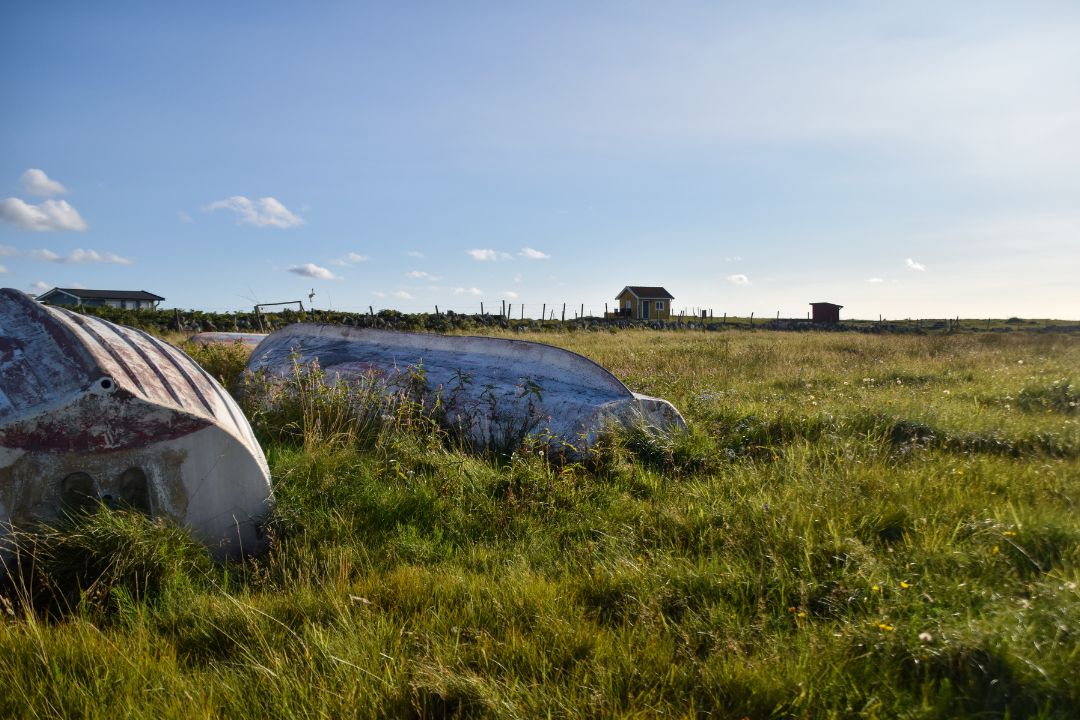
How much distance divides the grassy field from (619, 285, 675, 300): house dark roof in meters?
58.1

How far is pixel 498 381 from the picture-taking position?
18.4ft

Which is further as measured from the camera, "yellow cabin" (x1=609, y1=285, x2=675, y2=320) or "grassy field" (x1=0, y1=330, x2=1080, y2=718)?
"yellow cabin" (x1=609, y1=285, x2=675, y2=320)

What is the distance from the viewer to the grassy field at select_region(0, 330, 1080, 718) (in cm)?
201

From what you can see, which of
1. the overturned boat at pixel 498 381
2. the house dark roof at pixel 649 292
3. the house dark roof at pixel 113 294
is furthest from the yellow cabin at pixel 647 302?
the overturned boat at pixel 498 381

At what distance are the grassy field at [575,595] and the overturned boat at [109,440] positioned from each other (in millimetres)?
179

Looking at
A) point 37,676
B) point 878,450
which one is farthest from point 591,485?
point 37,676

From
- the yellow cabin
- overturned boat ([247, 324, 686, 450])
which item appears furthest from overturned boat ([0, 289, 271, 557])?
the yellow cabin

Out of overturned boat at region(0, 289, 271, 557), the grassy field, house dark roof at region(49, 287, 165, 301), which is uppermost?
house dark roof at region(49, 287, 165, 301)

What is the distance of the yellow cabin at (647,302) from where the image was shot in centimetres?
6175

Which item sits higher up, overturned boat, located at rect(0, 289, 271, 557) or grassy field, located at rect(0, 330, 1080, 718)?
overturned boat, located at rect(0, 289, 271, 557)

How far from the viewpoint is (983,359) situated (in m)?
12.9

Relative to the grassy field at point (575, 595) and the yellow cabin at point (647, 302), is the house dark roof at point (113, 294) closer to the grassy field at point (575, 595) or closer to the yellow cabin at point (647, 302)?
the yellow cabin at point (647, 302)

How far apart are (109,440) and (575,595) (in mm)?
2371

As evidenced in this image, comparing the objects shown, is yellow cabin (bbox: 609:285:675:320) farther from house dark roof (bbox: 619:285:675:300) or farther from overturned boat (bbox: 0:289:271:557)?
overturned boat (bbox: 0:289:271:557)
